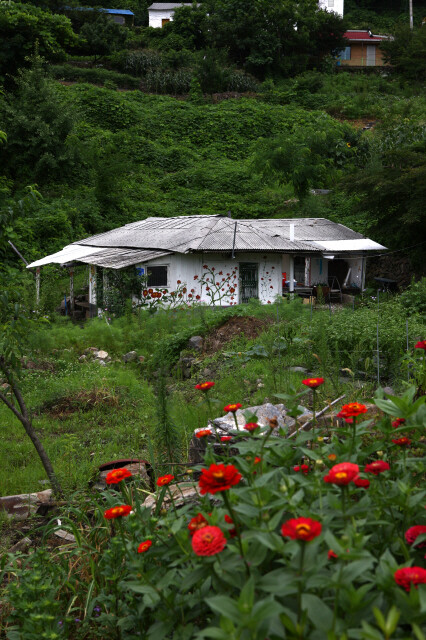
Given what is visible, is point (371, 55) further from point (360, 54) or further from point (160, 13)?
point (160, 13)

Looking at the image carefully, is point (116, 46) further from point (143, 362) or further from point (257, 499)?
point (257, 499)

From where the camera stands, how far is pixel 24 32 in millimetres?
30172

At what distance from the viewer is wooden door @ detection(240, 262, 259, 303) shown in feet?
61.9

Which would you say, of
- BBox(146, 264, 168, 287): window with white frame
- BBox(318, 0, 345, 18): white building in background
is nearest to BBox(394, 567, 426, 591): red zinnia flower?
BBox(146, 264, 168, 287): window with white frame

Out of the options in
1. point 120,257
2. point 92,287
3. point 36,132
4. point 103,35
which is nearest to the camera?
point 120,257

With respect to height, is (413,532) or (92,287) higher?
(413,532)

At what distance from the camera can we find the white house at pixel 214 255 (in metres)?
17.8

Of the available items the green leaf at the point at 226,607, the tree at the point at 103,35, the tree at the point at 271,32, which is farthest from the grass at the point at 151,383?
the tree at the point at 271,32

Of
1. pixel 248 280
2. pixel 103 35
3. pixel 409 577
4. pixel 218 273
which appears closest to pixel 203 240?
pixel 218 273

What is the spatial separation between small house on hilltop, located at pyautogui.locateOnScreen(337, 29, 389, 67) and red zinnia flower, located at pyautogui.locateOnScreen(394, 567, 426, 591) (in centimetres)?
5050

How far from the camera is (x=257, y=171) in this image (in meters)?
30.0

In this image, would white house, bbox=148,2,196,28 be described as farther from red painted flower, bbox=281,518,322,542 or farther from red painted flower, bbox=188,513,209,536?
red painted flower, bbox=281,518,322,542

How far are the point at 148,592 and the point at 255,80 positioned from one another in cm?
4356

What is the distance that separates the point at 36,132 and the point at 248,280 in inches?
542
